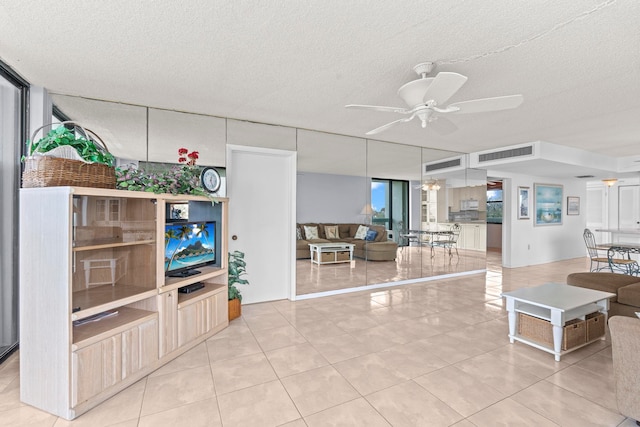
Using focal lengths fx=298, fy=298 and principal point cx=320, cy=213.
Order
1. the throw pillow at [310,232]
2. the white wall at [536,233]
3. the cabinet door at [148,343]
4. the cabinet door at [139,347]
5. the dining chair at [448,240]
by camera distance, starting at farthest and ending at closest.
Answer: the white wall at [536,233] < the dining chair at [448,240] < the throw pillow at [310,232] < the cabinet door at [148,343] < the cabinet door at [139,347]

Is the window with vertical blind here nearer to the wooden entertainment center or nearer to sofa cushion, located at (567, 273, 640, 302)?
sofa cushion, located at (567, 273, 640, 302)

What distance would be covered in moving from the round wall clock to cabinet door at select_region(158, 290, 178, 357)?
4.26 ft

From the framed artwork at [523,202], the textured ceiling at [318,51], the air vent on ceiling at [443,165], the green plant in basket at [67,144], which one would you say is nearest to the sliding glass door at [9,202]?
the textured ceiling at [318,51]

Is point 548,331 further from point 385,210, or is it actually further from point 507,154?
point 507,154

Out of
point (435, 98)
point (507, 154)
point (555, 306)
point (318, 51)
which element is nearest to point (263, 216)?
point (318, 51)

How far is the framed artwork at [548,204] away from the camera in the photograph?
7.19 metres

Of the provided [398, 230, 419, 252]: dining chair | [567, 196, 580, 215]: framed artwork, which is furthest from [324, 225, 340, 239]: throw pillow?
[567, 196, 580, 215]: framed artwork

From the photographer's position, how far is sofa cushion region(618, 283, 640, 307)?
305 cm

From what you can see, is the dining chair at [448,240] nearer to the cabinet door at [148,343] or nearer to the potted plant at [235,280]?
the potted plant at [235,280]

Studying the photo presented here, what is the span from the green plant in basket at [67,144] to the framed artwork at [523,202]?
7705 millimetres

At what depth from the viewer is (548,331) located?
8.91 ft

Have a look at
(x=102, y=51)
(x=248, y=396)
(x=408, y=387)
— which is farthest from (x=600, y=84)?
(x=102, y=51)

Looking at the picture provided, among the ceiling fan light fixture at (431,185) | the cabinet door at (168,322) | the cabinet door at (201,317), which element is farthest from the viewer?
the ceiling fan light fixture at (431,185)

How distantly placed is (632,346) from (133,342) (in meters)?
3.26
